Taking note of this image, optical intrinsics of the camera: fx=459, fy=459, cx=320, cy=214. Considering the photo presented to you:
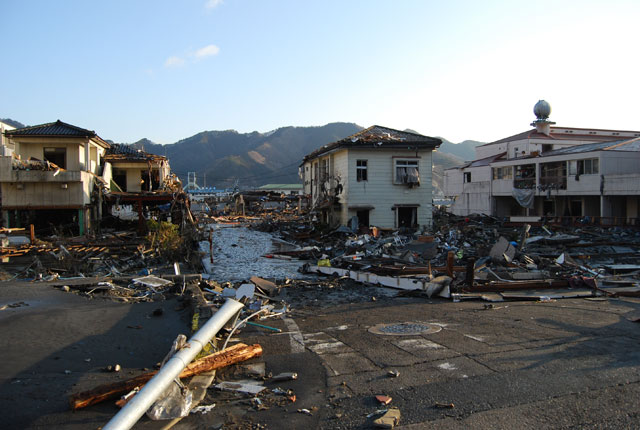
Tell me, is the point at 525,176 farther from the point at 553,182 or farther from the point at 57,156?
the point at 57,156

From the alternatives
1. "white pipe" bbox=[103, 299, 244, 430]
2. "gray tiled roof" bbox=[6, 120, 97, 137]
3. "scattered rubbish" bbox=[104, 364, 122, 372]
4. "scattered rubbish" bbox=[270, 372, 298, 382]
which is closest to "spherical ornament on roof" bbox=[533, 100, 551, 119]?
"gray tiled roof" bbox=[6, 120, 97, 137]

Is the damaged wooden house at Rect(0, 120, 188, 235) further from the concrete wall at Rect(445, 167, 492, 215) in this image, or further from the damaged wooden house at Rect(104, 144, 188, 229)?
the concrete wall at Rect(445, 167, 492, 215)

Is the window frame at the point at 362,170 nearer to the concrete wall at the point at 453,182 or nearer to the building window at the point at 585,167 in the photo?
the building window at the point at 585,167

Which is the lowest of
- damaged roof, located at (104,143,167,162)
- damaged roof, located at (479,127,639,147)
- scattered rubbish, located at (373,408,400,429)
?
scattered rubbish, located at (373,408,400,429)

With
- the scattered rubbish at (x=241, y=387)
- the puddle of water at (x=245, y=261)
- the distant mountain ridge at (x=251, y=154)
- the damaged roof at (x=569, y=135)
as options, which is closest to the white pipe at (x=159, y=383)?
the scattered rubbish at (x=241, y=387)

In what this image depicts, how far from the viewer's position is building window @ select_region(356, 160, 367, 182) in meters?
28.5

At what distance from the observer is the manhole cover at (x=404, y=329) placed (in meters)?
7.84

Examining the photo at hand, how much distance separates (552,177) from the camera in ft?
124

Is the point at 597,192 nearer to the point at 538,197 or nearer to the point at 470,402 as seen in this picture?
the point at 538,197

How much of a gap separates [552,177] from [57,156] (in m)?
36.2

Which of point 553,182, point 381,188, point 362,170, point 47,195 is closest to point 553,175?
point 553,182

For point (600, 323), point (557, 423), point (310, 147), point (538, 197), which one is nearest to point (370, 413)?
point (557, 423)

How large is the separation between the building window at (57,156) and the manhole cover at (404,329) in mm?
24739

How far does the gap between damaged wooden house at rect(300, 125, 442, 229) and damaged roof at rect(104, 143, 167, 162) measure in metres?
12.2
